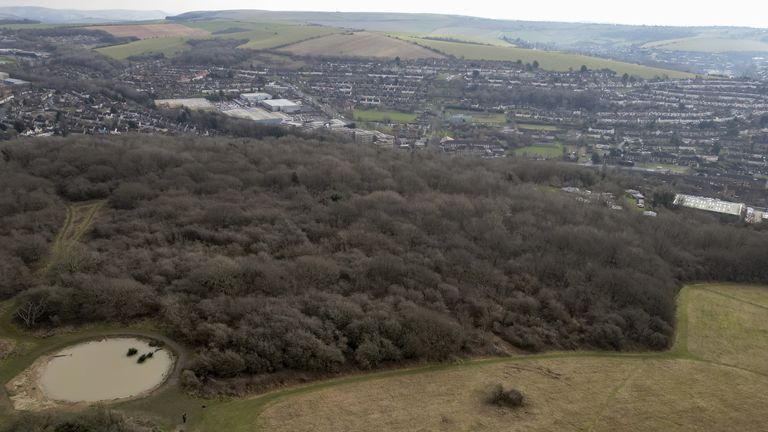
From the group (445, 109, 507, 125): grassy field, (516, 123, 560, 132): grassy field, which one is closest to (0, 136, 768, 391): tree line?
(516, 123, 560, 132): grassy field

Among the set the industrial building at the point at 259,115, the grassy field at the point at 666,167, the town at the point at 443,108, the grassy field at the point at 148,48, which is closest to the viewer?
the grassy field at the point at 666,167

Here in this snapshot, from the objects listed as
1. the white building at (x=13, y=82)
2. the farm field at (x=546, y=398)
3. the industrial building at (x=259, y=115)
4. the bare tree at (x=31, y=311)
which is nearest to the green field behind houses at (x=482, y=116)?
the industrial building at (x=259, y=115)

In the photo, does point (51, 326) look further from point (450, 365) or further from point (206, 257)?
point (450, 365)

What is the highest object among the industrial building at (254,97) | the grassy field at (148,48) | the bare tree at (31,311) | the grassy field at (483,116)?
the grassy field at (148,48)

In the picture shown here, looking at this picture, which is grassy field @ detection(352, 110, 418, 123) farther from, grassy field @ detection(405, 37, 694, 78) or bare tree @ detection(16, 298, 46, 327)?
bare tree @ detection(16, 298, 46, 327)

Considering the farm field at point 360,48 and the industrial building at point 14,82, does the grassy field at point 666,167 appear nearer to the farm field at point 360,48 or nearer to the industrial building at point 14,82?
the farm field at point 360,48

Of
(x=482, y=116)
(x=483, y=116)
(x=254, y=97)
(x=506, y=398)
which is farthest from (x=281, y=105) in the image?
(x=506, y=398)

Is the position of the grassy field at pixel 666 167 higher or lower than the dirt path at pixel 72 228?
higher

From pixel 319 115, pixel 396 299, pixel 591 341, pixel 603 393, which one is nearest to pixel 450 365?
pixel 396 299
